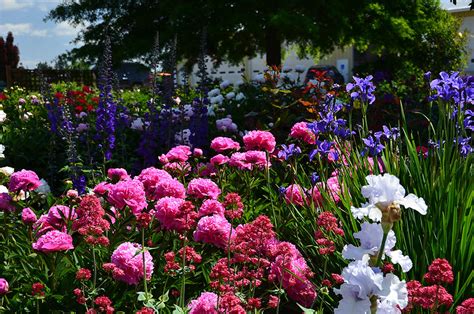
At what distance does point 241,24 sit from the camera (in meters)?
16.0

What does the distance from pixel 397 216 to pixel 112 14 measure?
18.5 metres

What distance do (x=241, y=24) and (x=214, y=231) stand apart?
1393 centimetres

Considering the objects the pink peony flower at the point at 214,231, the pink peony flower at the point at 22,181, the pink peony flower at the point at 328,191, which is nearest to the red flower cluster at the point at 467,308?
the pink peony flower at the point at 214,231

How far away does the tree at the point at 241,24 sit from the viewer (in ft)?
51.0

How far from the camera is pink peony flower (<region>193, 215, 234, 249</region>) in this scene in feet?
8.52

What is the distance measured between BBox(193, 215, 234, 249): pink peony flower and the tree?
11.8 meters

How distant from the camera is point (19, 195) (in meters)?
3.47

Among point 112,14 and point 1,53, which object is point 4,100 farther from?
point 1,53

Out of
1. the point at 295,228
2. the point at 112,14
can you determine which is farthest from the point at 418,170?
the point at 112,14

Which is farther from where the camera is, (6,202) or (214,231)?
(6,202)

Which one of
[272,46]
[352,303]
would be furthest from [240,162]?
[272,46]

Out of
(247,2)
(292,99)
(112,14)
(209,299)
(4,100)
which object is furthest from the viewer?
(112,14)

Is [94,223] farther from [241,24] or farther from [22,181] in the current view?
[241,24]

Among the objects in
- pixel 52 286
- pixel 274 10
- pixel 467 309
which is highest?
pixel 274 10
